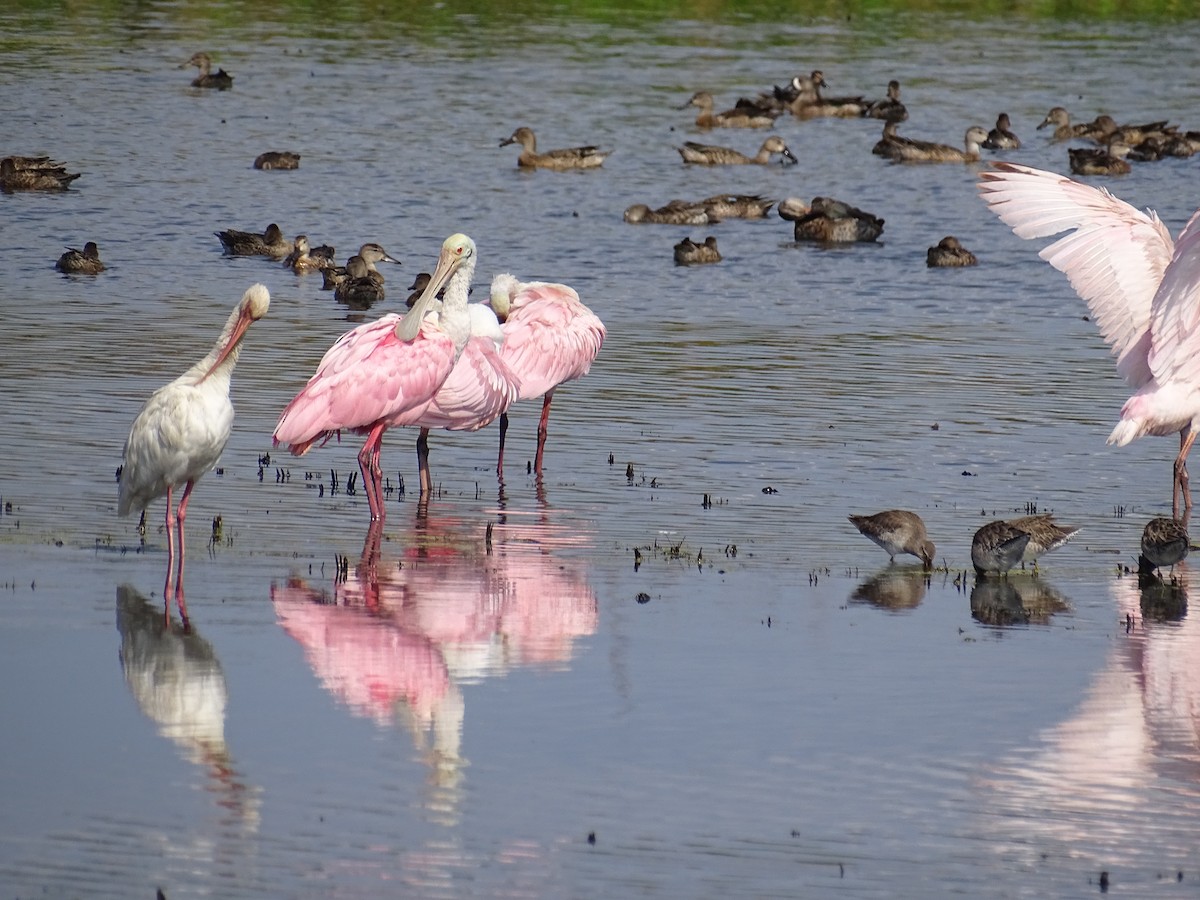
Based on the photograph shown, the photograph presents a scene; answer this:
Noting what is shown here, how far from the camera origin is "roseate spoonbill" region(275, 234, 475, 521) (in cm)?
1116

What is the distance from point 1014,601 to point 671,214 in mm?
15275

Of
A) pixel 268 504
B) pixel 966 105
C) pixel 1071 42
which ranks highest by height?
pixel 1071 42

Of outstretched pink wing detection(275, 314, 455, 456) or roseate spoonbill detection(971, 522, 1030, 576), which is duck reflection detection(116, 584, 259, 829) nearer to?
outstretched pink wing detection(275, 314, 455, 456)

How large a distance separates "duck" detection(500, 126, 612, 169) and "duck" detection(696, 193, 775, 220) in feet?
10.1

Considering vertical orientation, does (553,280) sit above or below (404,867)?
above

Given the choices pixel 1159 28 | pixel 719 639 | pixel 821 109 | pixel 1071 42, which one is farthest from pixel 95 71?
pixel 719 639

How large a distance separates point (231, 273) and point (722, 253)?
18.1ft

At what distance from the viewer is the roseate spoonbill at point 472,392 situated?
1167 cm

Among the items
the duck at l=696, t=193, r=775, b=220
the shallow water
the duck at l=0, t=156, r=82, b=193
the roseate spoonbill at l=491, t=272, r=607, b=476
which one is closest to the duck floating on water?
the shallow water

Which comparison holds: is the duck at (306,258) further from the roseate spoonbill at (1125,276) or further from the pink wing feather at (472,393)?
the roseate spoonbill at (1125,276)

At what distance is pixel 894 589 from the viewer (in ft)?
30.9

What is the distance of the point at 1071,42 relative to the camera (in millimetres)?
44344

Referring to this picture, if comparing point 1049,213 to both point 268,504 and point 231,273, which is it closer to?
point 268,504

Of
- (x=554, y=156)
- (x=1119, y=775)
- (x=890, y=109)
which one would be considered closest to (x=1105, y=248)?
(x=1119, y=775)
